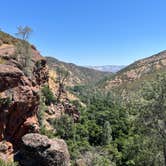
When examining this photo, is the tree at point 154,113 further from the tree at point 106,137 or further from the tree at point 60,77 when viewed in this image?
the tree at point 60,77

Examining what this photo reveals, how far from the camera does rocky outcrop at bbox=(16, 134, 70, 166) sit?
34.8m

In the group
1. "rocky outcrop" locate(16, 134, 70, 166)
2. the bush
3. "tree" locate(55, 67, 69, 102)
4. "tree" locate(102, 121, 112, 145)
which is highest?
"tree" locate(55, 67, 69, 102)

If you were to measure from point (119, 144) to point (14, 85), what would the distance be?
42.0 metres

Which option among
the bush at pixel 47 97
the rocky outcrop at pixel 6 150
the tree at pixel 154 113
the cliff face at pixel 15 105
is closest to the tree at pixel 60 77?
the bush at pixel 47 97

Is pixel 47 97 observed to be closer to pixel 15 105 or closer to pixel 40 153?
pixel 15 105

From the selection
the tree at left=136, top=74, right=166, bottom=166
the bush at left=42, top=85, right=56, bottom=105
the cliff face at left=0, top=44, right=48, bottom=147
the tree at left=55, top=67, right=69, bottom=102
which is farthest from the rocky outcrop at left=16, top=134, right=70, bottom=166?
the tree at left=55, top=67, right=69, bottom=102

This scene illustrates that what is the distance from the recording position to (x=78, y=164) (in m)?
41.6

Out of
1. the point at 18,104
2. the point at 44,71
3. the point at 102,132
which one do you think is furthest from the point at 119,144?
the point at 18,104

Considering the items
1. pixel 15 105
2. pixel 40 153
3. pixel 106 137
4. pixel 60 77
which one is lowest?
pixel 106 137

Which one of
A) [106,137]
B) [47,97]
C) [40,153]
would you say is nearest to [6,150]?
[40,153]

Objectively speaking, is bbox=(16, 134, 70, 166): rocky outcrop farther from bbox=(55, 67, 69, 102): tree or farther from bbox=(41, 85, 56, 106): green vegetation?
bbox=(55, 67, 69, 102): tree

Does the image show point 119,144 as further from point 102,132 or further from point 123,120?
point 123,120

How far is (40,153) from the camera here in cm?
3484

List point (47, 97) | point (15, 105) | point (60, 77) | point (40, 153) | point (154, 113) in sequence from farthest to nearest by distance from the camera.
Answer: point (60, 77)
point (47, 97)
point (15, 105)
point (40, 153)
point (154, 113)
